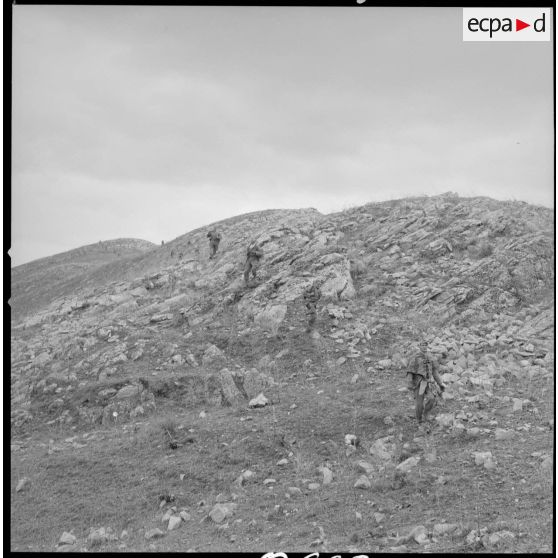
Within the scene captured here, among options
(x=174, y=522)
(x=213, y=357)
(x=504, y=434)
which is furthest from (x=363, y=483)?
(x=213, y=357)

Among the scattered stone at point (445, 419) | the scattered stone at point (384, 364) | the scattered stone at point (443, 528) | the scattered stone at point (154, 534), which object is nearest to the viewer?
the scattered stone at point (443, 528)

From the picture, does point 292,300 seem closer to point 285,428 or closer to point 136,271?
point 285,428

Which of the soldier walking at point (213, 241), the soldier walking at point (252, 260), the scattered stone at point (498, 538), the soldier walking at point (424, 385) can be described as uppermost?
the soldier walking at point (213, 241)

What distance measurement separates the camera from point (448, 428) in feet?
31.1

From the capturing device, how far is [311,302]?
15594 mm

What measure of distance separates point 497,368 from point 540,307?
3.41 m

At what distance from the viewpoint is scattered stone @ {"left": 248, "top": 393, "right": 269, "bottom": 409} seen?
37.7 ft

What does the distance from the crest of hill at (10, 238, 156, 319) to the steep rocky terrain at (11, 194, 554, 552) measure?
191 inches

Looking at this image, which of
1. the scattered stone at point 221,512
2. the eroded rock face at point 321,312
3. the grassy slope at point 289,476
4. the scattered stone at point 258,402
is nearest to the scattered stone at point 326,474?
the grassy slope at point 289,476

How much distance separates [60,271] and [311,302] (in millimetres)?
22572

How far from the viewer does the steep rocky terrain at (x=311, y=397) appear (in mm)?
7523

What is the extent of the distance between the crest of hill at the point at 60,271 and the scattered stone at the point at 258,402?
10604 mm

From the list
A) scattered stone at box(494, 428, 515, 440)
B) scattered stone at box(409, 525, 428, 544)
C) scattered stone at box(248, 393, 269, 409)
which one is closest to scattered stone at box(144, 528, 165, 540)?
scattered stone at box(409, 525, 428, 544)

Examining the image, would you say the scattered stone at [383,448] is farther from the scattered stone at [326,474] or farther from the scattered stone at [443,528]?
the scattered stone at [443,528]
